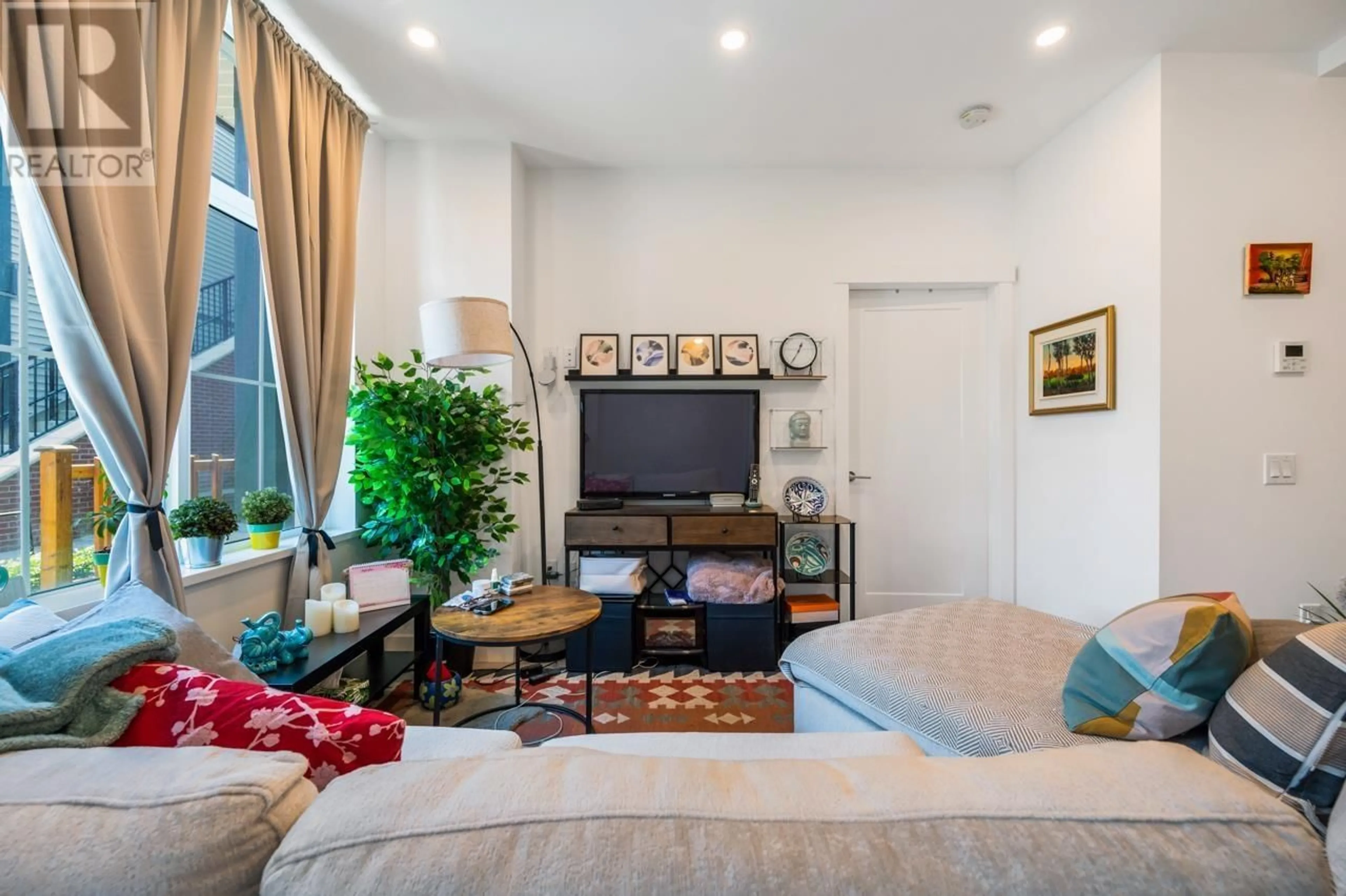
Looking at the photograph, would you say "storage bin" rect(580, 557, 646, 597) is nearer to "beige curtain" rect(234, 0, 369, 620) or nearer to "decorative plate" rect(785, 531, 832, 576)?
"decorative plate" rect(785, 531, 832, 576)

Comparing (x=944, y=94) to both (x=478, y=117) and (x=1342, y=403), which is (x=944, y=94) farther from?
(x=478, y=117)

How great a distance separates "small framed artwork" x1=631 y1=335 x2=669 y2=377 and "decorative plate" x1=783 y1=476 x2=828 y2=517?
101 centimetres

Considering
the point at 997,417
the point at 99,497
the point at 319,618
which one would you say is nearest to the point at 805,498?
the point at 997,417

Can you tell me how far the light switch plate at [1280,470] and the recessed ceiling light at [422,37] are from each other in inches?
151

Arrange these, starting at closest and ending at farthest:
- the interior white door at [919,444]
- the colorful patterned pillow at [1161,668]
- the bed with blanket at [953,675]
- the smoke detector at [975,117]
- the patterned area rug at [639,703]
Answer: the colorful patterned pillow at [1161,668], the bed with blanket at [953,675], the patterned area rug at [639,703], the smoke detector at [975,117], the interior white door at [919,444]

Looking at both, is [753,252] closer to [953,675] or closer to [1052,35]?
[1052,35]

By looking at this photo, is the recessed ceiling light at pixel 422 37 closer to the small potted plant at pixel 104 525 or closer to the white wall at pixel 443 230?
the white wall at pixel 443 230

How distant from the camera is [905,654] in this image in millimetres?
1564

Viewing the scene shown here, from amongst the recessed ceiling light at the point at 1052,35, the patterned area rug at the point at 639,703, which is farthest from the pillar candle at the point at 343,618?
the recessed ceiling light at the point at 1052,35

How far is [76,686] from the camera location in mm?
703

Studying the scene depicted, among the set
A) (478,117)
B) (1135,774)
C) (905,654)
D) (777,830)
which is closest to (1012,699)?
(905,654)

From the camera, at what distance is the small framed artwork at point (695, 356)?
9.93ft

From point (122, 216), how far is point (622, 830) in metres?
2.00

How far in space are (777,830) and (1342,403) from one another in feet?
10.4
